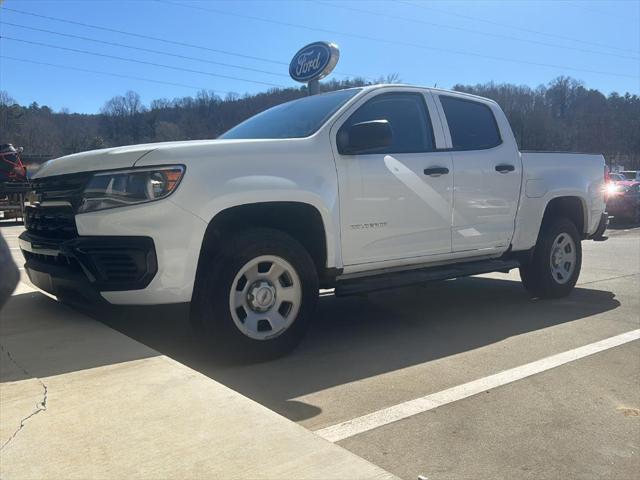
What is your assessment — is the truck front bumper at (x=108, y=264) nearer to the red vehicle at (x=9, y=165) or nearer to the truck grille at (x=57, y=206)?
the truck grille at (x=57, y=206)

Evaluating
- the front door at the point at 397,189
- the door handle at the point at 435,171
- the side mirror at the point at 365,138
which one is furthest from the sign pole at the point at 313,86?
the side mirror at the point at 365,138

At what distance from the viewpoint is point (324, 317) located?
5.85m

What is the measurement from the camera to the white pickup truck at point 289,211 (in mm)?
3750

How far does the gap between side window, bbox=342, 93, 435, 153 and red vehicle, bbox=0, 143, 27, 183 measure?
595 inches

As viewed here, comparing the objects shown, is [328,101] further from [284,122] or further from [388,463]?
[388,463]

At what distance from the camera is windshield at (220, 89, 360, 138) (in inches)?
187

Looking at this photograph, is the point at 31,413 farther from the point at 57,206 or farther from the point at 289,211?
the point at 289,211

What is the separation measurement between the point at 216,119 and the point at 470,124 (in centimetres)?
2369

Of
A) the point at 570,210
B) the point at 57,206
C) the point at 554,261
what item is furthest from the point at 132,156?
the point at 570,210

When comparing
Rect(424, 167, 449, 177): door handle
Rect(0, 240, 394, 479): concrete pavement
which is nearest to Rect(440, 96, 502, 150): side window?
Rect(424, 167, 449, 177): door handle

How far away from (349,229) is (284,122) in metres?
1.19

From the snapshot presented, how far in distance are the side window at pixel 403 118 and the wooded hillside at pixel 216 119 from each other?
3023 millimetres

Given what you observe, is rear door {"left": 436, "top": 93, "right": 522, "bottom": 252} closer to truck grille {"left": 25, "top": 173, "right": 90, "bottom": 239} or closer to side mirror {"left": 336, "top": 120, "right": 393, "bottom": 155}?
side mirror {"left": 336, "top": 120, "right": 393, "bottom": 155}

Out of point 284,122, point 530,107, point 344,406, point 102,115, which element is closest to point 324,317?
point 284,122
